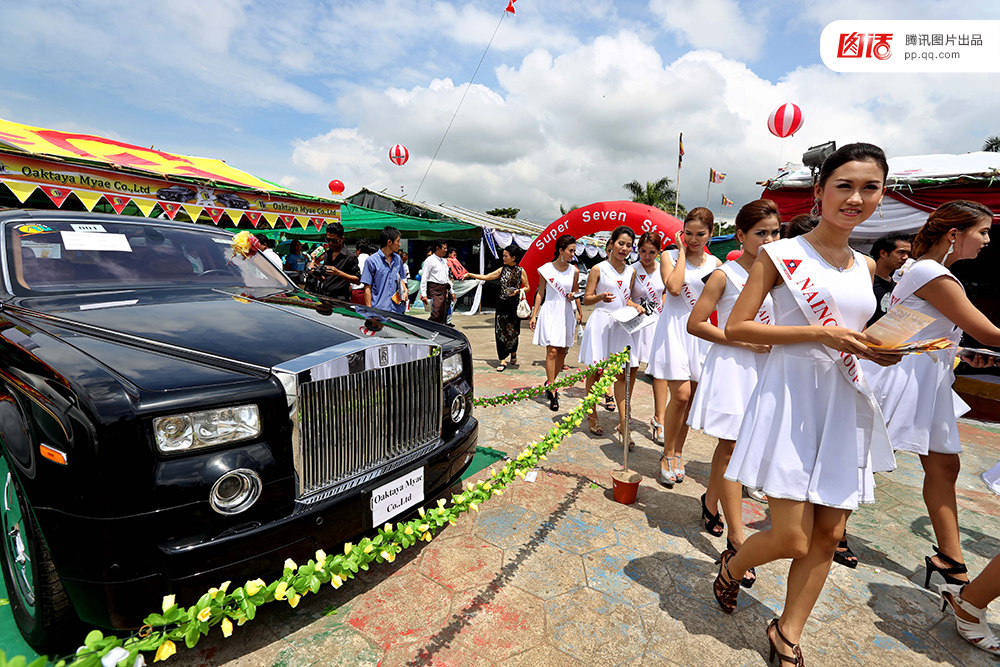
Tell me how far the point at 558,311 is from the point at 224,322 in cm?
363

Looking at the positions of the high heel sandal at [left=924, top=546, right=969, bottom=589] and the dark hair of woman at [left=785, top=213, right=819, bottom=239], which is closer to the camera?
the high heel sandal at [left=924, top=546, right=969, bottom=589]

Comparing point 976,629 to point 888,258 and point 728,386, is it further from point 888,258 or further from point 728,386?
point 888,258

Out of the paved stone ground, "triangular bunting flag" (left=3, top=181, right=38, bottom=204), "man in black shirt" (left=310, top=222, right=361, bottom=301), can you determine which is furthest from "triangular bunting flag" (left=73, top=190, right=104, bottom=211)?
the paved stone ground

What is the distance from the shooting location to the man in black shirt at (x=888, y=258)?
3822 mm

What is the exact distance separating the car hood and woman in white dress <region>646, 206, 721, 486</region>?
5.81 ft

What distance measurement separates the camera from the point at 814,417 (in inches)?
68.6

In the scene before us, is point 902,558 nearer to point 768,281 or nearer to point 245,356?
point 768,281

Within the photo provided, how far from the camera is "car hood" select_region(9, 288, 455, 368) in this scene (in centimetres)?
189

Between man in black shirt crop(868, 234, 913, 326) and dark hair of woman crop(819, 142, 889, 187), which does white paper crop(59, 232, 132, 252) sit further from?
man in black shirt crop(868, 234, 913, 326)

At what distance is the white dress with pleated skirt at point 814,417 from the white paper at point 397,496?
142 centimetres

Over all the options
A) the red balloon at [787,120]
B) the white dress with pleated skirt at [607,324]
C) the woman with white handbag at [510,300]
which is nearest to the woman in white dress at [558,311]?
the white dress with pleated skirt at [607,324]

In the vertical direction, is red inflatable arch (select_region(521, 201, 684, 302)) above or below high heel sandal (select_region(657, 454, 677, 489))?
above

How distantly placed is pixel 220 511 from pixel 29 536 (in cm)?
75

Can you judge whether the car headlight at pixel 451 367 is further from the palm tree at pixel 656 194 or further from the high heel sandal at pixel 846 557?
the palm tree at pixel 656 194
